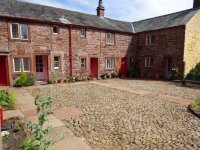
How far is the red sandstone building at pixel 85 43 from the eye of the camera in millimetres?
14242

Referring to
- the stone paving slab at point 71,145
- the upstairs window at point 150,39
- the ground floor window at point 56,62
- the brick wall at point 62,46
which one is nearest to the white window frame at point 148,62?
the upstairs window at point 150,39

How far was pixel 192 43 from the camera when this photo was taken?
18641 mm

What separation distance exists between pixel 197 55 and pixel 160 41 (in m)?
4.69

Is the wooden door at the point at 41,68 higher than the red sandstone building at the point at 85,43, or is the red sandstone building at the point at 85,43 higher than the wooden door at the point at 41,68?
the red sandstone building at the point at 85,43

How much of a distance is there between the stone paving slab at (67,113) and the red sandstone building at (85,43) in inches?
350

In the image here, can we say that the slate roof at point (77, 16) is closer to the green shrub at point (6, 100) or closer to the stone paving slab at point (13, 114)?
the green shrub at point (6, 100)

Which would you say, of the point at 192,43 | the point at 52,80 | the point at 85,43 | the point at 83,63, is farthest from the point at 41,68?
the point at 192,43

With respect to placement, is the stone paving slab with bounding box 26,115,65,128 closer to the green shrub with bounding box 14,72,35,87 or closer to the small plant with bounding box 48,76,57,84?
the green shrub with bounding box 14,72,35,87

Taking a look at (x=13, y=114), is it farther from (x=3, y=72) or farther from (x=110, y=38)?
(x=110, y=38)

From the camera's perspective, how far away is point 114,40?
20.8 metres

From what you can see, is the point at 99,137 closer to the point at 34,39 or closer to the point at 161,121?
the point at 161,121

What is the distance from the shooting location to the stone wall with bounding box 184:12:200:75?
58.8 feet

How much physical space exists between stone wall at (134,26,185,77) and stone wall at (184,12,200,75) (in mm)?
703

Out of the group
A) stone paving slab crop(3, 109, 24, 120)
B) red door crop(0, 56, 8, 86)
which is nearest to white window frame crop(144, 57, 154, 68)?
red door crop(0, 56, 8, 86)
